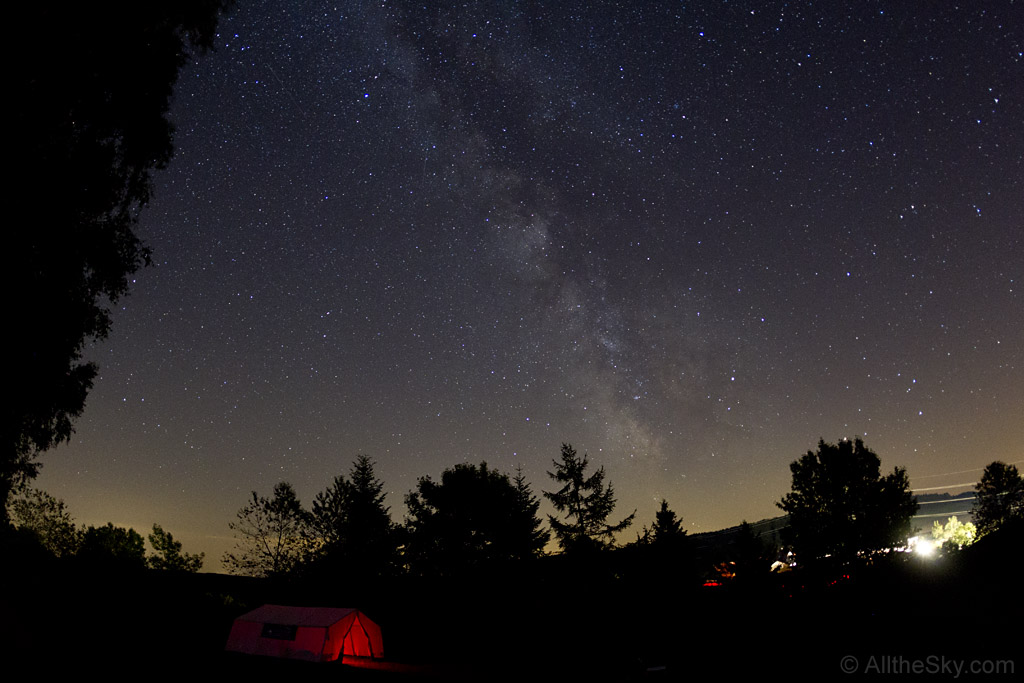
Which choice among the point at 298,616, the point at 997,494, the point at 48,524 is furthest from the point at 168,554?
the point at 997,494

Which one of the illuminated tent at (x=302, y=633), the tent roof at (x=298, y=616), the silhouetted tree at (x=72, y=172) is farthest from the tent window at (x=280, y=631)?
the silhouetted tree at (x=72, y=172)

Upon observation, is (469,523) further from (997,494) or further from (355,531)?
(997,494)

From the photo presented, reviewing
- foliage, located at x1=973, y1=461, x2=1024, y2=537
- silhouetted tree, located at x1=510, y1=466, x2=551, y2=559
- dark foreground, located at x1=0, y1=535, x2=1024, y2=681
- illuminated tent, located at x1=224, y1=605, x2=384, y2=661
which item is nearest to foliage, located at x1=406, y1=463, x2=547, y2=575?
silhouetted tree, located at x1=510, y1=466, x2=551, y2=559

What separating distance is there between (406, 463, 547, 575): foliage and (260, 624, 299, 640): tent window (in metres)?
22.1

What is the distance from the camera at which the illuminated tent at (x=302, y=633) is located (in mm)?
19484

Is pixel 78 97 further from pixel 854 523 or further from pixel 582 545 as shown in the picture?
pixel 854 523

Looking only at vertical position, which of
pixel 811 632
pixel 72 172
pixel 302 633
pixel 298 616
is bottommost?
pixel 302 633

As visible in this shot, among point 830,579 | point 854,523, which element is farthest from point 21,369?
point 854,523

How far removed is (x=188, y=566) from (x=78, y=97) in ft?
245

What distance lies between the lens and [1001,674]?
185 inches

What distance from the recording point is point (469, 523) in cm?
4369

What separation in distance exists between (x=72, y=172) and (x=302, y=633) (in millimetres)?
18475

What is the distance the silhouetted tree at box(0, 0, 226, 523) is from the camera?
8.66m

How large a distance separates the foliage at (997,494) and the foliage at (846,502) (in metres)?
10.6
